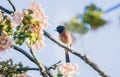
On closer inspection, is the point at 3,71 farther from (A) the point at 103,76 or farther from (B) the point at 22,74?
(A) the point at 103,76

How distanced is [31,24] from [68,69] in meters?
0.92

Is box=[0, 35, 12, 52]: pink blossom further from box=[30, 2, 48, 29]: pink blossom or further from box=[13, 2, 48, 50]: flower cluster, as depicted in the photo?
box=[30, 2, 48, 29]: pink blossom


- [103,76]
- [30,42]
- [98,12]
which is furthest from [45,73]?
[98,12]

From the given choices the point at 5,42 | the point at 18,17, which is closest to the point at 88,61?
the point at 18,17

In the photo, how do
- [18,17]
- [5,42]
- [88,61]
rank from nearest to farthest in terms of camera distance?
[88,61]
[18,17]
[5,42]

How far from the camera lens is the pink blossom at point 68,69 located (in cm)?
524

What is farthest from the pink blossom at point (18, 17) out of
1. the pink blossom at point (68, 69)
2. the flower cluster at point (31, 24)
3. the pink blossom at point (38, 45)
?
the pink blossom at point (68, 69)

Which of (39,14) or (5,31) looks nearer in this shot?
(39,14)

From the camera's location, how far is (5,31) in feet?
16.9

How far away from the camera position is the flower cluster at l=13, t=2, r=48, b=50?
4.88 m

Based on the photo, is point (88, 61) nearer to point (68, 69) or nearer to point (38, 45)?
point (68, 69)

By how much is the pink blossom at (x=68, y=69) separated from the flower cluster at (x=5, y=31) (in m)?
0.87

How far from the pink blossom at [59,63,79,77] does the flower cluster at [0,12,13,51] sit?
2.86 feet

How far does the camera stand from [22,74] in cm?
548
